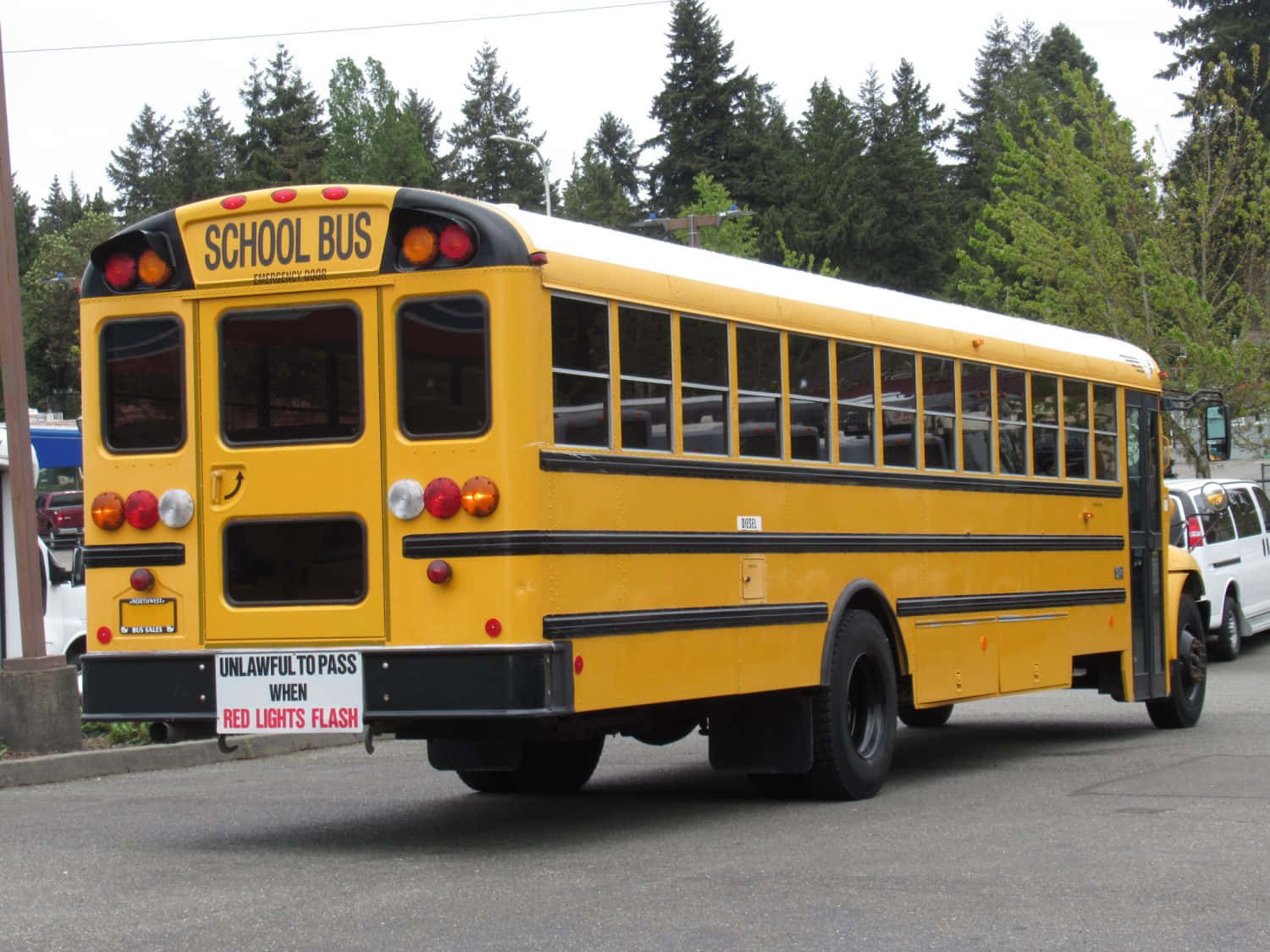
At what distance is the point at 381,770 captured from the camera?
39.9ft

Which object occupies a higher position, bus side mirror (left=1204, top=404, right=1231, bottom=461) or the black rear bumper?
bus side mirror (left=1204, top=404, right=1231, bottom=461)

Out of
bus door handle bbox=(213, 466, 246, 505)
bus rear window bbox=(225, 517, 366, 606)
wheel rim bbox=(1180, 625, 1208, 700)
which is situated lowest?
wheel rim bbox=(1180, 625, 1208, 700)

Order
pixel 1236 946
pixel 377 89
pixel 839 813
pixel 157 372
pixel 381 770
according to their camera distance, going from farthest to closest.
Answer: pixel 377 89, pixel 381 770, pixel 839 813, pixel 157 372, pixel 1236 946

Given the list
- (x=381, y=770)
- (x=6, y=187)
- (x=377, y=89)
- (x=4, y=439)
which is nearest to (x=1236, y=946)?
(x=381, y=770)

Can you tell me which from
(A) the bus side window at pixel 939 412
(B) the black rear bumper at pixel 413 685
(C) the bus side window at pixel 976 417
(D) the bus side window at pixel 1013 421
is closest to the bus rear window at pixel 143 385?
(B) the black rear bumper at pixel 413 685

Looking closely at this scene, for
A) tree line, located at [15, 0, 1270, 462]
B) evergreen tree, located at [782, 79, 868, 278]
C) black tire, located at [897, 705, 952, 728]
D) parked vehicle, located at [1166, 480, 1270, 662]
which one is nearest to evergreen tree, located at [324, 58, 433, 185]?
tree line, located at [15, 0, 1270, 462]

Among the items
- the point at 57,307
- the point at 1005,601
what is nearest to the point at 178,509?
the point at 1005,601

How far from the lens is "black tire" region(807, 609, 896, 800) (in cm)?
975

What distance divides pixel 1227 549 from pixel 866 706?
1080cm

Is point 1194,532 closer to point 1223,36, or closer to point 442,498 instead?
point 442,498

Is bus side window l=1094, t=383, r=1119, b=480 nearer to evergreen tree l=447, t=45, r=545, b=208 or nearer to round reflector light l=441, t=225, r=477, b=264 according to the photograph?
round reflector light l=441, t=225, r=477, b=264

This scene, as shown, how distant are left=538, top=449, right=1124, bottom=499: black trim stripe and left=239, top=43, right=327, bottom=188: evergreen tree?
7417 cm

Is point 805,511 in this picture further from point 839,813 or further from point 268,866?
point 268,866

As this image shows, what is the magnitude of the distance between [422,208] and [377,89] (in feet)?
303
